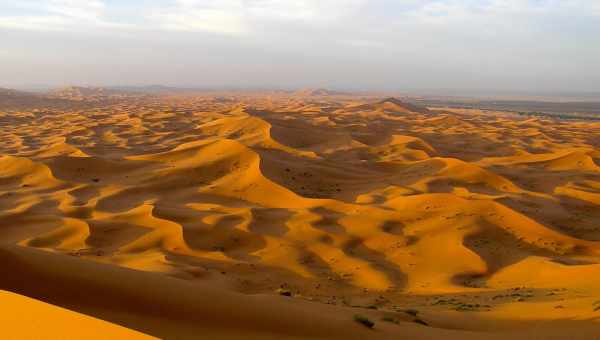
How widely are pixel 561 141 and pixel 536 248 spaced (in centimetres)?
2705

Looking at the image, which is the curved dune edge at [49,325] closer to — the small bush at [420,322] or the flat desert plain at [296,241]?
the flat desert plain at [296,241]

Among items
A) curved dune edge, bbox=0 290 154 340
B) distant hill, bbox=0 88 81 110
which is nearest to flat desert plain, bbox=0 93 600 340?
curved dune edge, bbox=0 290 154 340

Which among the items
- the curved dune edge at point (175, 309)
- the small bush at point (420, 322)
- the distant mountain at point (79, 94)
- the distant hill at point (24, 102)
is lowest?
the distant hill at point (24, 102)

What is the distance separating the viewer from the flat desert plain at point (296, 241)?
4922mm

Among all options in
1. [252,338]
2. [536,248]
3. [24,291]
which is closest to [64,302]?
[24,291]

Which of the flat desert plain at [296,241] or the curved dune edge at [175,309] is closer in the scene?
the curved dune edge at [175,309]

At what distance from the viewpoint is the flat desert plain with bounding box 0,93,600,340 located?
4.92 m

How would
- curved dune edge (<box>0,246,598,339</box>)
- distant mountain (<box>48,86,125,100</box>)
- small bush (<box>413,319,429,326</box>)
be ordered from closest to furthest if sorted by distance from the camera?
1. curved dune edge (<box>0,246,598,339</box>)
2. small bush (<box>413,319,429,326</box>)
3. distant mountain (<box>48,86,125,100</box>)

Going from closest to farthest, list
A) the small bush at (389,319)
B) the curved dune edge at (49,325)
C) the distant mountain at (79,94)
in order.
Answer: the curved dune edge at (49,325)
the small bush at (389,319)
the distant mountain at (79,94)

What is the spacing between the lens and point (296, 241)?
1206 centimetres

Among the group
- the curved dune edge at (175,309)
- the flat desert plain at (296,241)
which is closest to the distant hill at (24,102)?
the flat desert plain at (296,241)

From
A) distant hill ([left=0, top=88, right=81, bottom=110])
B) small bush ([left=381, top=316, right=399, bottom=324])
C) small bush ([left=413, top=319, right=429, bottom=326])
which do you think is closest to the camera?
small bush ([left=381, top=316, right=399, bottom=324])

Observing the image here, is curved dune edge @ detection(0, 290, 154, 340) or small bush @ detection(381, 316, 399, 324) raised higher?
curved dune edge @ detection(0, 290, 154, 340)

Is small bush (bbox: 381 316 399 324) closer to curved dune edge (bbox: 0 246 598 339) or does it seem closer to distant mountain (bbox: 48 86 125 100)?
curved dune edge (bbox: 0 246 598 339)
